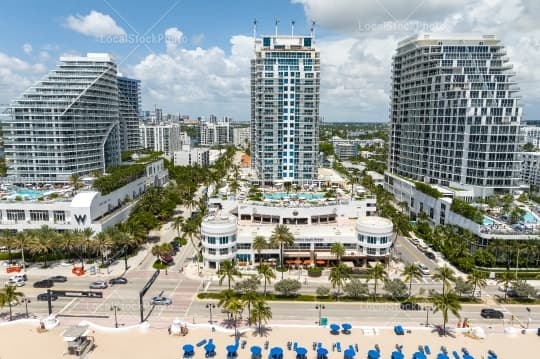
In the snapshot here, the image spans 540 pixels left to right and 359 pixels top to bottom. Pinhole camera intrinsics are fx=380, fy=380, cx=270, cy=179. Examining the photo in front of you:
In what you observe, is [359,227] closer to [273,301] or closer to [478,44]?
[273,301]

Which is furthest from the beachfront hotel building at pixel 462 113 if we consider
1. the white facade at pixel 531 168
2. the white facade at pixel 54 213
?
the white facade at pixel 54 213

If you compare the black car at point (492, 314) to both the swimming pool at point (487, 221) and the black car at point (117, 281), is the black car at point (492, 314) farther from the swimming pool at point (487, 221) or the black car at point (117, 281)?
the black car at point (117, 281)

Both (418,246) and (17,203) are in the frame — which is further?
(418,246)

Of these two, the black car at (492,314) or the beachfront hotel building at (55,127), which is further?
the beachfront hotel building at (55,127)

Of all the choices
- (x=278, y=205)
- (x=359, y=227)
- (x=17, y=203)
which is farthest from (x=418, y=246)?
(x=17, y=203)

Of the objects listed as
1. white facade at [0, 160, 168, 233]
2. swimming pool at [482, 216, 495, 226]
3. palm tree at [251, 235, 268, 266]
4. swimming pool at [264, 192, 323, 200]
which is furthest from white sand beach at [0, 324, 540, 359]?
swimming pool at [264, 192, 323, 200]

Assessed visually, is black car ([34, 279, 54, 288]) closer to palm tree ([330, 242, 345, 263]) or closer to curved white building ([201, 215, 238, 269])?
curved white building ([201, 215, 238, 269])
